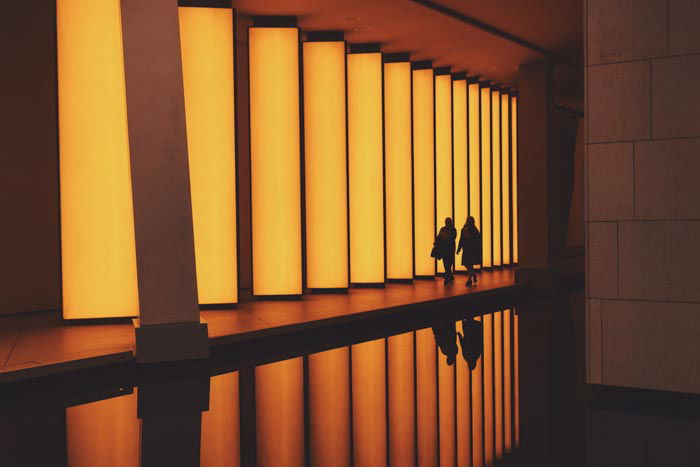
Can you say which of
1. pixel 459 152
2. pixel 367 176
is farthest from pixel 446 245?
pixel 459 152

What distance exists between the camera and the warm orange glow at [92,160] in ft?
40.3

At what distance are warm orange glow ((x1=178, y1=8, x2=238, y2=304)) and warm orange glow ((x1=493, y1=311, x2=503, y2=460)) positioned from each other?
5.11 metres

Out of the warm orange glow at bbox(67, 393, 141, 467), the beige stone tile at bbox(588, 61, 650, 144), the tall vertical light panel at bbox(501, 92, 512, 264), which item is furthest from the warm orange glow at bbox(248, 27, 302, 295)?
the tall vertical light panel at bbox(501, 92, 512, 264)

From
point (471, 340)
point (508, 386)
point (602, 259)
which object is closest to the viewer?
point (602, 259)

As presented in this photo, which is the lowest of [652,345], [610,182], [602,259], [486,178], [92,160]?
[652,345]

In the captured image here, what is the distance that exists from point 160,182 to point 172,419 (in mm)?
3815

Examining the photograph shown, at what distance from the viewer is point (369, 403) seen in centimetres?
795

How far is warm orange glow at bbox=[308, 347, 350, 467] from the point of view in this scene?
20.1ft

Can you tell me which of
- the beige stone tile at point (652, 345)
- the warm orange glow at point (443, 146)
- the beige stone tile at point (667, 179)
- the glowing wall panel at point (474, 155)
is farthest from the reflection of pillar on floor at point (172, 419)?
the glowing wall panel at point (474, 155)

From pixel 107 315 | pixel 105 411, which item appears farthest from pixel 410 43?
pixel 105 411

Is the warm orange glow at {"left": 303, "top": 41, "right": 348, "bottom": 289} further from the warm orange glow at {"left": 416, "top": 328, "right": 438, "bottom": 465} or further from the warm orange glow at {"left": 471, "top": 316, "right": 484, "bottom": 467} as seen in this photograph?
the warm orange glow at {"left": 471, "top": 316, "right": 484, "bottom": 467}

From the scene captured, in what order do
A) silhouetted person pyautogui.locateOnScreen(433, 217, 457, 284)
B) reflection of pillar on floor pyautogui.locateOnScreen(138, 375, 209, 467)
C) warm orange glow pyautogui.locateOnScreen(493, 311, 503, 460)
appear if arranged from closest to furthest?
reflection of pillar on floor pyautogui.locateOnScreen(138, 375, 209, 467) < warm orange glow pyautogui.locateOnScreen(493, 311, 503, 460) < silhouetted person pyautogui.locateOnScreen(433, 217, 457, 284)

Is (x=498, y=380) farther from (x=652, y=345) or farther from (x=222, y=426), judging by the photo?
(x=222, y=426)

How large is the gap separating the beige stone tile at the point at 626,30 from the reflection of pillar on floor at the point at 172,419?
229 inches
